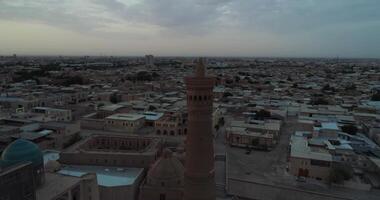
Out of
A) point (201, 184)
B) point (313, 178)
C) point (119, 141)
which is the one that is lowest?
point (313, 178)

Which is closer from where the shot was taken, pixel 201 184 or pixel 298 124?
pixel 201 184

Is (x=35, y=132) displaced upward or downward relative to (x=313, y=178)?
upward

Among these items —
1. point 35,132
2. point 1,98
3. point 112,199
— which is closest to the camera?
point 112,199

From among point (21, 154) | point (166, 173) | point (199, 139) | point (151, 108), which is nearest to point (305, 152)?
point (166, 173)

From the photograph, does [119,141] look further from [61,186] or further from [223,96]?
[223,96]

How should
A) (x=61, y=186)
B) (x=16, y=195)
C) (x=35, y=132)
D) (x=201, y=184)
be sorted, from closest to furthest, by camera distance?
1. (x=16, y=195)
2. (x=201, y=184)
3. (x=61, y=186)
4. (x=35, y=132)

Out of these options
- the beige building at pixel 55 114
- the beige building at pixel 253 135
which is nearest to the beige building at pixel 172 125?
the beige building at pixel 253 135

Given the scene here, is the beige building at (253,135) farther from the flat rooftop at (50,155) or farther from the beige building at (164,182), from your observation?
the flat rooftop at (50,155)

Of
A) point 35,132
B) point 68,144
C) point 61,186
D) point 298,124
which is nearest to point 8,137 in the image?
point 35,132
